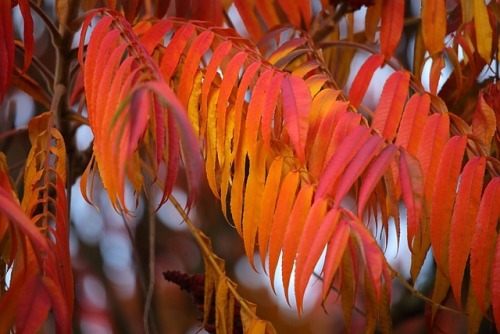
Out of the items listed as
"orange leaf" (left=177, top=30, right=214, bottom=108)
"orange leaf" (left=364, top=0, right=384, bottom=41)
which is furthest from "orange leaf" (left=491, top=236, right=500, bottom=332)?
"orange leaf" (left=364, top=0, right=384, bottom=41)

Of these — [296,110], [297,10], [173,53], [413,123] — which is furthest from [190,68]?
[297,10]

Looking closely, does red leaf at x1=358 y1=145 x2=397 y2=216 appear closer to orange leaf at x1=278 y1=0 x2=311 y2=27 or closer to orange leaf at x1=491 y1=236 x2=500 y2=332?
orange leaf at x1=491 y1=236 x2=500 y2=332

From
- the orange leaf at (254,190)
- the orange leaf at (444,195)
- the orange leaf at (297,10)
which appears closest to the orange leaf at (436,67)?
the orange leaf at (297,10)

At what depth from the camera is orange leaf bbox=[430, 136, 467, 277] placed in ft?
3.16

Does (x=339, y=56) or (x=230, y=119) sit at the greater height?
(x=339, y=56)

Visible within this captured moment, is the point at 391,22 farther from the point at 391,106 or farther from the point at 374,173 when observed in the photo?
the point at 374,173

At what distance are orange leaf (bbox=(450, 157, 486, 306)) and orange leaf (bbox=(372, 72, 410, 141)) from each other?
4.0 inches

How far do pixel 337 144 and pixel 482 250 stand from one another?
19 centimetres

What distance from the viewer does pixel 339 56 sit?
178 cm

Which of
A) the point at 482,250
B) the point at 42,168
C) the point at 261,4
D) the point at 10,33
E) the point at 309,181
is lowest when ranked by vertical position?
the point at 482,250

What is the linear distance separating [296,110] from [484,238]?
249mm

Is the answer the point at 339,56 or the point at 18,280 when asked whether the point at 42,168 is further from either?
the point at 339,56

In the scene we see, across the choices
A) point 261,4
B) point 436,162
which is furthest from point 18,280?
point 261,4

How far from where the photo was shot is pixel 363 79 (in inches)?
47.3
